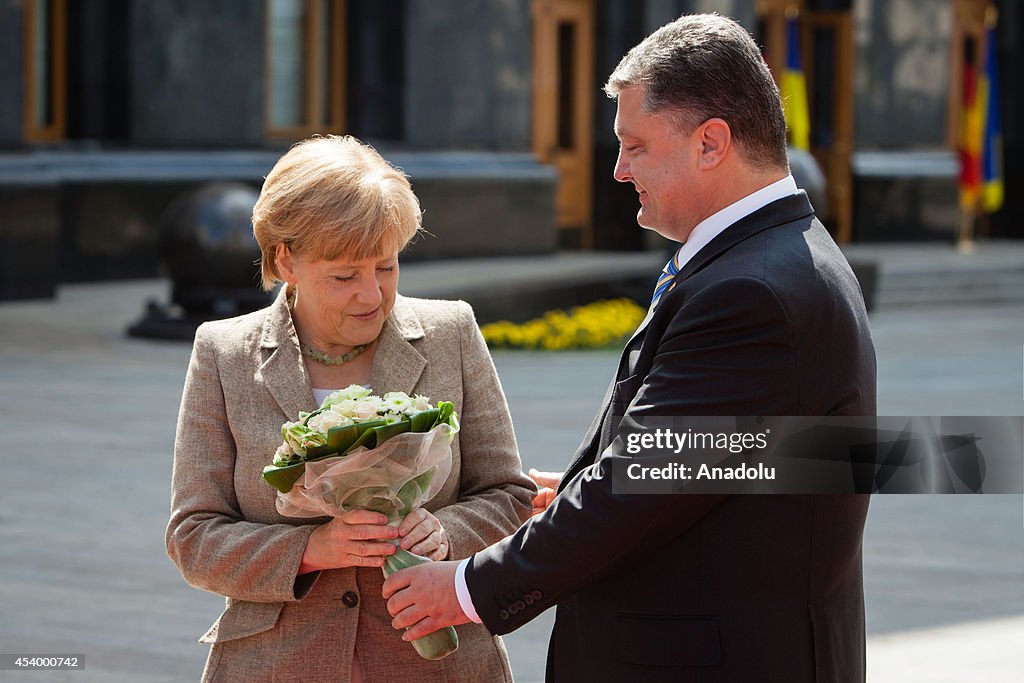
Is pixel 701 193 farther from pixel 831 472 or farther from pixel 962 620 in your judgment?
pixel 962 620

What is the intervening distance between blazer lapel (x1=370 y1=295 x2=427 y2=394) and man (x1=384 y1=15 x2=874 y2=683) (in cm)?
56

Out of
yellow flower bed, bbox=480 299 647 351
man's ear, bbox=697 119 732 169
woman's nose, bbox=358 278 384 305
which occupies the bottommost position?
yellow flower bed, bbox=480 299 647 351

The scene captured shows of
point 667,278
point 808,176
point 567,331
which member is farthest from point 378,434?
point 808,176

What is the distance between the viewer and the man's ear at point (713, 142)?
279 cm

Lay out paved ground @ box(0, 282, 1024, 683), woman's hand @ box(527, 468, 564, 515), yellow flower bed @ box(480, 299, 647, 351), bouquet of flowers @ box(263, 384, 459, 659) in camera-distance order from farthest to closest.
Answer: yellow flower bed @ box(480, 299, 647, 351)
paved ground @ box(0, 282, 1024, 683)
woman's hand @ box(527, 468, 564, 515)
bouquet of flowers @ box(263, 384, 459, 659)

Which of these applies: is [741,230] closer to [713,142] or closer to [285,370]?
[713,142]

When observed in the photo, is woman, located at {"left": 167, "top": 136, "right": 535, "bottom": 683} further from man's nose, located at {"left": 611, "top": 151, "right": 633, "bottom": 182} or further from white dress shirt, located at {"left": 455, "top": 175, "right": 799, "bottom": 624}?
white dress shirt, located at {"left": 455, "top": 175, "right": 799, "bottom": 624}

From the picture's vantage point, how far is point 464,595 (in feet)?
9.79

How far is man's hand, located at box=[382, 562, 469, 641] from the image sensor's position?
3020 millimetres

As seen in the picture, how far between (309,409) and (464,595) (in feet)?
1.90

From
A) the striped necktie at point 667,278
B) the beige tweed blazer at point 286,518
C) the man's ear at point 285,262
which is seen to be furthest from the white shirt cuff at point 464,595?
the man's ear at point 285,262

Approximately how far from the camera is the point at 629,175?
2.98 metres

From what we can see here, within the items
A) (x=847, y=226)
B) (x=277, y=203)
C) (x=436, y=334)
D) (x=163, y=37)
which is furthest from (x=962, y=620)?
(x=847, y=226)

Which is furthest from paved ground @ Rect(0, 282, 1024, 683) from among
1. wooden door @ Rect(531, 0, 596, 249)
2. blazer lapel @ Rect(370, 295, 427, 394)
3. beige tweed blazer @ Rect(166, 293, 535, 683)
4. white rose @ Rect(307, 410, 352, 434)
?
wooden door @ Rect(531, 0, 596, 249)
